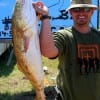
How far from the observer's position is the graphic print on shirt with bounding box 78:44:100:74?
4078 millimetres

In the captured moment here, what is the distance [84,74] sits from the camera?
411cm

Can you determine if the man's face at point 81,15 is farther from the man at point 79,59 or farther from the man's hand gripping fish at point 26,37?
the man's hand gripping fish at point 26,37

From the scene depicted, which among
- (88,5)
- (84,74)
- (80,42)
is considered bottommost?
(84,74)

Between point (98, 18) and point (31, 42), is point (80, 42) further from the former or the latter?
point (98, 18)

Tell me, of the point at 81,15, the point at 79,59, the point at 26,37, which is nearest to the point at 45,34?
the point at 26,37

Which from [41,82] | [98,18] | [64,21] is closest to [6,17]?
[64,21]

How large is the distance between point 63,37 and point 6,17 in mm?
6258

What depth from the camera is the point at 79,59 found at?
4.09m

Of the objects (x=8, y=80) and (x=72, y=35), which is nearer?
(x=72, y=35)

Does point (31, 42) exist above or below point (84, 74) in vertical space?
above

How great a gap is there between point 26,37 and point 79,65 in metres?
0.97

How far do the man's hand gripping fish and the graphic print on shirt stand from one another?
0.86 m

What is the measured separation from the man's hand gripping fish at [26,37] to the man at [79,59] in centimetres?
70

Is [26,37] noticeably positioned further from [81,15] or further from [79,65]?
[79,65]
